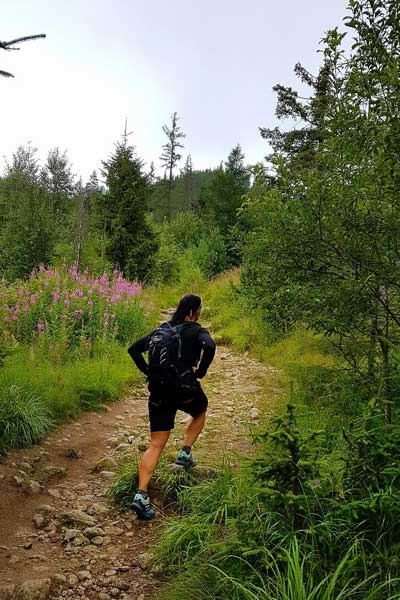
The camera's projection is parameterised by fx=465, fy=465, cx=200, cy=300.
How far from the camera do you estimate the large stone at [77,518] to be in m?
3.73

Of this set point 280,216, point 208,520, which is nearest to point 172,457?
point 208,520

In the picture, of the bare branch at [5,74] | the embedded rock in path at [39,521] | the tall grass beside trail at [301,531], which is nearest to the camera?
the tall grass beside trail at [301,531]

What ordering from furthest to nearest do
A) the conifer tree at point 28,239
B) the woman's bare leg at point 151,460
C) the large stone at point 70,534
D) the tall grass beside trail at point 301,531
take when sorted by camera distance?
Result: the conifer tree at point 28,239 → the woman's bare leg at point 151,460 → the large stone at point 70,534 → the tall grass beside trail at point 301,531

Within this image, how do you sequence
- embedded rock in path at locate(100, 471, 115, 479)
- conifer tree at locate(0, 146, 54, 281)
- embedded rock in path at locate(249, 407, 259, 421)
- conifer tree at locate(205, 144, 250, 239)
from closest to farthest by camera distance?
embedded rock in path at locate(100, 471, 115, 479) → embedded rock in path at locate(249, 407, 259, 421) → conifer tree at locate(0, 146, 54, 281) → conifer tree at locate(205, 144, 250, 239)

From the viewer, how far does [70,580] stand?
304 centimetres

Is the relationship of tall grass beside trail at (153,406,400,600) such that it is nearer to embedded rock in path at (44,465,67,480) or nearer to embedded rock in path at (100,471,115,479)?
embedded rock in path at (100,471,115,479)

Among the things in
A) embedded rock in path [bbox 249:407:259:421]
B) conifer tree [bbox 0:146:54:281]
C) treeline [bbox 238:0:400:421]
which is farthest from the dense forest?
conifer tree [bbox 0:146:54:281]

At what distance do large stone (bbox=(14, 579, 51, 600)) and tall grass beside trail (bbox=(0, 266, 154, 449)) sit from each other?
2031mm

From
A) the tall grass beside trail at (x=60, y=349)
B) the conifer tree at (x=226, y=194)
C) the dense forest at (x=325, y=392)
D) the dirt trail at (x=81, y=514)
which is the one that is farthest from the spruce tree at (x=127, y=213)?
the dense forest at (x=325, y=392)

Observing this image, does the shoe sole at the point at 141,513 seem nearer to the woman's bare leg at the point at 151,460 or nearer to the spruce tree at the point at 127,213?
the woman's bare leg at the point at 151,460

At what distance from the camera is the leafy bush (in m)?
4.77

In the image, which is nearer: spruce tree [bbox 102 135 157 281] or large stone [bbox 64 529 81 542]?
large stone [bbox 64 529 81 542]

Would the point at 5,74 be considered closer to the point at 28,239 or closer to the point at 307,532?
the point at 307,532

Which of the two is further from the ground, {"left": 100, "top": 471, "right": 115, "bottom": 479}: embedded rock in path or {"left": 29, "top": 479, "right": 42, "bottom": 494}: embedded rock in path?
A: {"left": 29, "top": 479, "right": 42, "bottom": 494}: embedded rock in path
